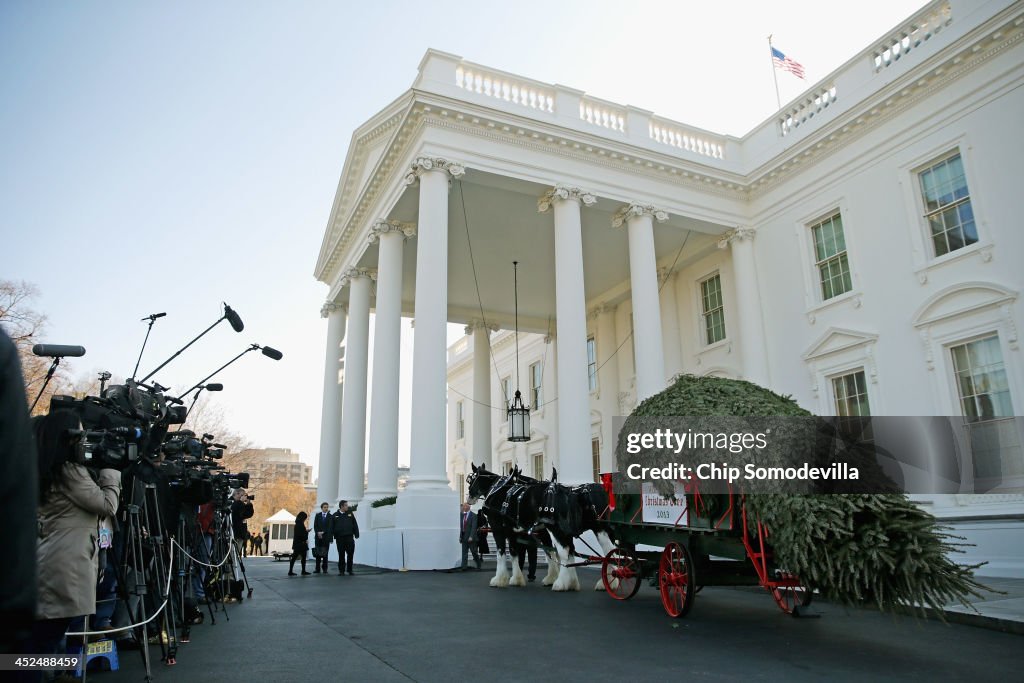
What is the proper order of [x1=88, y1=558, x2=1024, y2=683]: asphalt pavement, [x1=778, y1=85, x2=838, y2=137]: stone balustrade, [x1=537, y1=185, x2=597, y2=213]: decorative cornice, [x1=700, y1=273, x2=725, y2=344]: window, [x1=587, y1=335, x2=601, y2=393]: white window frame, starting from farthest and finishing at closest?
[x1=587, y1=335, x2=601, y2=393]: white window frame → [x1=700, y1=273, x2=725, y2=344]: window → [x1=778, y1=85, x2=838, y2=137]: stone balustrade → [x1=537, y1=185, x2=597, y2=213]: decorative cornice → [x1=88, y1=558, x2=1024, y2=683]: asphalt pavement

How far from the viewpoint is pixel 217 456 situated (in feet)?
24.4

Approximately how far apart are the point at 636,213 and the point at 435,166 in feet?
19.1

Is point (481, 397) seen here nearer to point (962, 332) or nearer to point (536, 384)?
point (536, 384)

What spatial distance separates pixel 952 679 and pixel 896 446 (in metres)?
9.83

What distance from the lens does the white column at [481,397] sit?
25906 millimetres

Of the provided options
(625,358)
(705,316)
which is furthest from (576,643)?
(625,358)

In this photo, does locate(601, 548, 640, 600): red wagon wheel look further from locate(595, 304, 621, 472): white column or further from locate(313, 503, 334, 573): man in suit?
locate(595, 304, 621, 472): white column

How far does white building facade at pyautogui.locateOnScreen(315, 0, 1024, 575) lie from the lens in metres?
13.5

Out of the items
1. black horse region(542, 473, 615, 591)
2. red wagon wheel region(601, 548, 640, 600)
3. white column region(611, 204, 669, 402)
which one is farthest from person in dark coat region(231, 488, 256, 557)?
white column region(611, 204, 669, 402)

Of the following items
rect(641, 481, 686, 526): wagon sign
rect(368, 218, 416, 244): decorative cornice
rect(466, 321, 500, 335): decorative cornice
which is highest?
rect(368, 218, 416, 244): decorative cornice

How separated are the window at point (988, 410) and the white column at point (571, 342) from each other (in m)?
7.78

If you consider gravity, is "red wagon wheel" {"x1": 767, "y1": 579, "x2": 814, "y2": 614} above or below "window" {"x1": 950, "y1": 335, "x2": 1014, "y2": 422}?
below

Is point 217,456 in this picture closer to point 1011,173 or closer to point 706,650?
point 706,650

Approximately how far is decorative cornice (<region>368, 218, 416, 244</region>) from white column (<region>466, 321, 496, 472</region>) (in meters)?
8.40
